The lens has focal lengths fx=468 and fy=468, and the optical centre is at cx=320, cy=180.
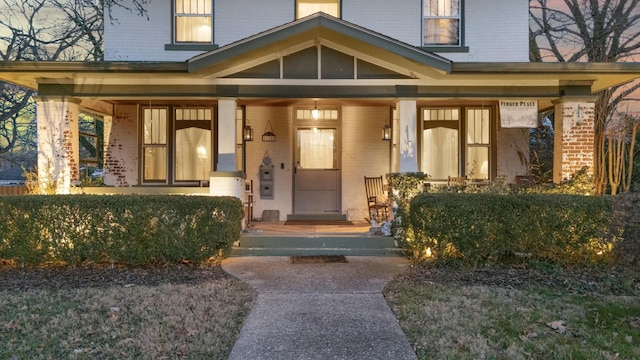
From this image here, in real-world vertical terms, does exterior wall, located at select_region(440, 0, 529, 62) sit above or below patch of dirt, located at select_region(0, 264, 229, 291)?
above

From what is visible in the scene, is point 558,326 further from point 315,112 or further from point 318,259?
point 315,112

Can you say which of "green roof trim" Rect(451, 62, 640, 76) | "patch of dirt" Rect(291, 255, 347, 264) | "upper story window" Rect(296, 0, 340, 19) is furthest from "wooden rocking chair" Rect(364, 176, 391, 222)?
"upper story window" Rect(296, 0, 340, 19)

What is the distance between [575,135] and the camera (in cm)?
911

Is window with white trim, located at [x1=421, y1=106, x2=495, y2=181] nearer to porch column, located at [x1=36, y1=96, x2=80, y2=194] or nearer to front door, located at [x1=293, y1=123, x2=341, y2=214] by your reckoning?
front door, located at [x1=293, y1=123, x2=341, y2=214]

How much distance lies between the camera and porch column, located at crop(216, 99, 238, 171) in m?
8.86

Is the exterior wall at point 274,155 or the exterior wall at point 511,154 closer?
the exterior wall at point 511,154

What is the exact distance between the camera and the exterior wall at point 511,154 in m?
10.9

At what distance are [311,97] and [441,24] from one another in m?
3.82

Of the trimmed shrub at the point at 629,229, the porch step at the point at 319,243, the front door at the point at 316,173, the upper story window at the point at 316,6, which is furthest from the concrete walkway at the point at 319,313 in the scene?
the upper story window at the point at 316,6

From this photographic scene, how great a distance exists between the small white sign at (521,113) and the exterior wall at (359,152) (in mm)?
2731

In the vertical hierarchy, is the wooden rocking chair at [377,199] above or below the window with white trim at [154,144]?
below

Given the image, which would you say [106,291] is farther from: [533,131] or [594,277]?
[533,131]

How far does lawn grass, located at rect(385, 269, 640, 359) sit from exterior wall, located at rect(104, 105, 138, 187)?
291 inches

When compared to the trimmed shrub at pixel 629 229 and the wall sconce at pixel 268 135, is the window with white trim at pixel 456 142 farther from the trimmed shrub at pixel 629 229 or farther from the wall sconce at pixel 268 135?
the trimmed shrub at pixel 629 229
